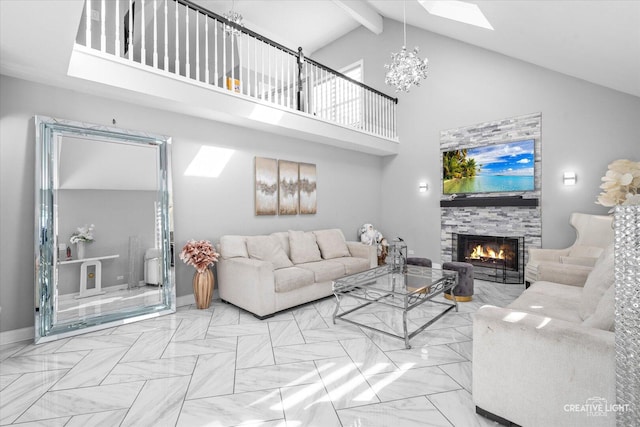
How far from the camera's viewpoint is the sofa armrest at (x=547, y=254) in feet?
12.9

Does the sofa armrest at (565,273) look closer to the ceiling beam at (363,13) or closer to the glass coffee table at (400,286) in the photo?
the glass coffee table at (400,286)

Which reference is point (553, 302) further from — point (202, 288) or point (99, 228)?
point (99, 228)

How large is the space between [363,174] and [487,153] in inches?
91.1

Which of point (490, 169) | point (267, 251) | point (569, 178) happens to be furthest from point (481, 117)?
point (267, 251)

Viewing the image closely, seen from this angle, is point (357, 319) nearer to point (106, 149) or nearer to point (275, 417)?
point (275, 417)

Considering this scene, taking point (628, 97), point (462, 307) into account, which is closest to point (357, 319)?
point (462, 307)

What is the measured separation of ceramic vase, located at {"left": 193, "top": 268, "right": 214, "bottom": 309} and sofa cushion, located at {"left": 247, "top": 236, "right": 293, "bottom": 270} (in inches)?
23.5

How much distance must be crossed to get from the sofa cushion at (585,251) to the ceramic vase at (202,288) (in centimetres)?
459

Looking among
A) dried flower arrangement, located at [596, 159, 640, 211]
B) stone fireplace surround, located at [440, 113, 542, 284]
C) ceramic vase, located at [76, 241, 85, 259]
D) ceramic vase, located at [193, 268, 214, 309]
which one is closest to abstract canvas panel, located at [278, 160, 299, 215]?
ceramic vase, located at [193, 268, 214, 309]

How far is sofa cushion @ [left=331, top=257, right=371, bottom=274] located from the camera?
4320 mm

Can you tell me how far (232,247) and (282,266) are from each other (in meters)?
0.71

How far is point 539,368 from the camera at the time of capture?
58.5 inches

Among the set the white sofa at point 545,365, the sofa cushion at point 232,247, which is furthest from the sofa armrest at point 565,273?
the sofa cushion at point 232,247

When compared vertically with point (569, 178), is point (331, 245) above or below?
below
